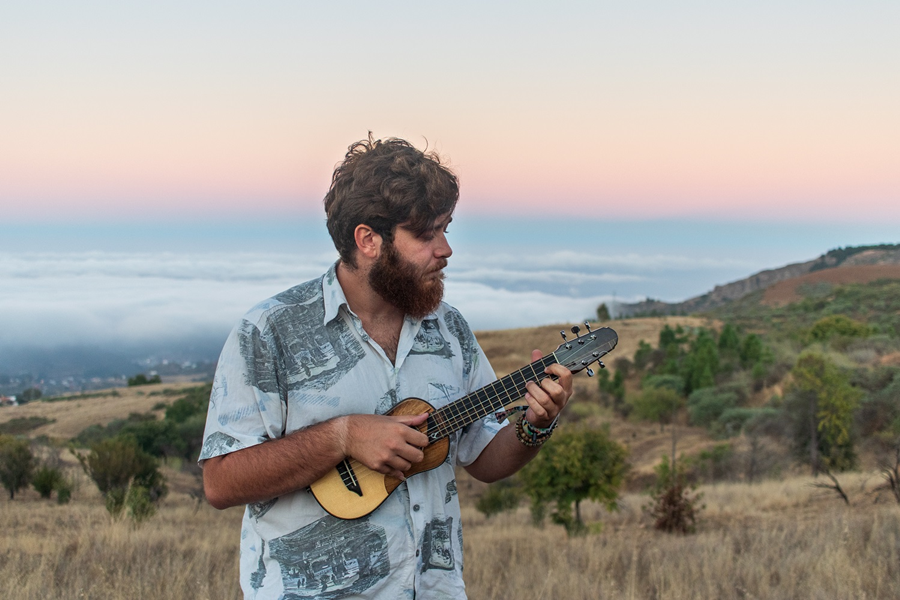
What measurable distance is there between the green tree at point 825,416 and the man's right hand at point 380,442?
79.9ft

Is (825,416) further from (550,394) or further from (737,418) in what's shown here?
A: (550,394)

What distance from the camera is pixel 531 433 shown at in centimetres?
283

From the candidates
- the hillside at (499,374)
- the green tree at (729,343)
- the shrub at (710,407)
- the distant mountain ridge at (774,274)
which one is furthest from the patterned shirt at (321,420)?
the distant mountain ridge at (774,274)

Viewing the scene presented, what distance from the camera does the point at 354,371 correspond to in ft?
8.75

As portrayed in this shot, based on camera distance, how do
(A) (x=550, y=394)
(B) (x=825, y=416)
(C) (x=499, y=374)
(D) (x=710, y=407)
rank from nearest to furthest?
(A) (x=550, y=394)
(B) (x=825, y=416)
(D) (x=710, y=407)
(C) (x=499, y=374)

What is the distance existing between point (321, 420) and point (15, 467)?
49.2 feet

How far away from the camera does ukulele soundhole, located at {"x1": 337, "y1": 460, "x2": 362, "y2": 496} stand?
260cm

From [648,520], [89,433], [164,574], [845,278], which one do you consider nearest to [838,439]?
[648,520]

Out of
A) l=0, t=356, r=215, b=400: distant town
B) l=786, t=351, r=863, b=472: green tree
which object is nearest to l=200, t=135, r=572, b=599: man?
l=786, t=351, r=863, b=472: green tree

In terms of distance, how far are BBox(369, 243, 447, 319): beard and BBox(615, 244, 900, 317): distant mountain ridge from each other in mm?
106218

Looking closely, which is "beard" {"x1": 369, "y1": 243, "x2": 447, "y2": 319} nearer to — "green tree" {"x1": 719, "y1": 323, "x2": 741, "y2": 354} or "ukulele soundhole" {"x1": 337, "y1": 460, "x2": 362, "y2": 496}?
"ukulele soundhole" {"x1": 337, "y1": 460, "x2": 362, "y2": 496}

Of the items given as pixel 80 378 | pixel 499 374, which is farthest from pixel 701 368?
pixel 80 378

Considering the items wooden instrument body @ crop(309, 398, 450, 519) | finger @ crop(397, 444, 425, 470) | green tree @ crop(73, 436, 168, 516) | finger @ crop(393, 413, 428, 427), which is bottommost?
green tree @ crop(73, 436, 168, 516)

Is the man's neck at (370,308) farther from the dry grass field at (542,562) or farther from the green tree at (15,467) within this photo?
the green tree at (15,467)
